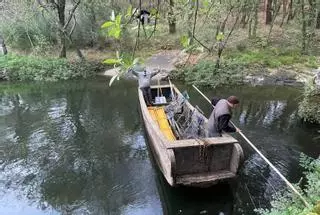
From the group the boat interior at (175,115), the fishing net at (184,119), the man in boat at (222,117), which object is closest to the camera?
the man in boat at (222,117)

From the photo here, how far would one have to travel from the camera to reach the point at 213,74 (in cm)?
1519

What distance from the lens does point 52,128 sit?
10.9 metres

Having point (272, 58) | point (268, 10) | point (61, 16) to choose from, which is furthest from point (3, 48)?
point (268, 10)

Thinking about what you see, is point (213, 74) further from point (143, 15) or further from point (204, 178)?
point (143, 15)

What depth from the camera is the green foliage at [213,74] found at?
49.2ft

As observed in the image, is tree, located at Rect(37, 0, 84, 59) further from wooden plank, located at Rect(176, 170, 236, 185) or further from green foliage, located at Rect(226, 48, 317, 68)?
wooden plank, located at Rect(176, 170, 236, 185)

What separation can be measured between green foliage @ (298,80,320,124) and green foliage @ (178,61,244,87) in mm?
4914

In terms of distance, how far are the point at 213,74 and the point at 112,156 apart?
25.6 feet

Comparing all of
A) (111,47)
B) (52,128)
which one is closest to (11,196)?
(52,128)

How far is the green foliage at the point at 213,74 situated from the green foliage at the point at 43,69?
17.9ft

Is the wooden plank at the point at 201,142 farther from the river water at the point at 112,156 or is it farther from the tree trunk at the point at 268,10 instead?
the tree trunk at the point at 268,10

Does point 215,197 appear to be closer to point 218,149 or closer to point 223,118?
point 218,149

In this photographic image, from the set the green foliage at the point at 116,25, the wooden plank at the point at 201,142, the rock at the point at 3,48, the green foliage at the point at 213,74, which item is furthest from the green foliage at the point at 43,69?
the green foliage at the point at 116,25

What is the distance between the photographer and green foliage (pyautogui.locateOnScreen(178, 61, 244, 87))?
591 inches
